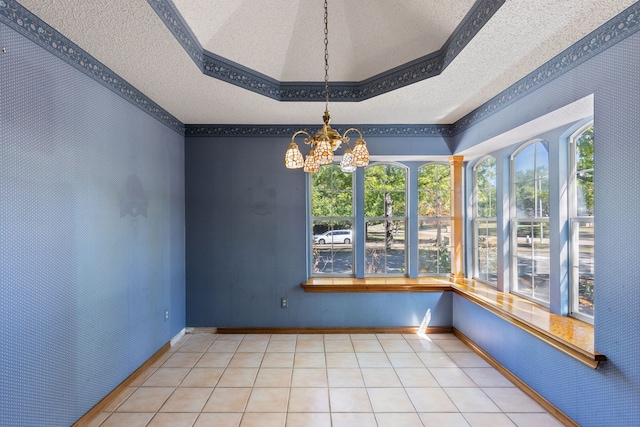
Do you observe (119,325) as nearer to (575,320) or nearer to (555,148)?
(575,320)

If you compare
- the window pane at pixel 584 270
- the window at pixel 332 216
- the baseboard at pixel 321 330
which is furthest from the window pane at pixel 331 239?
the window pane at pixel 584 270

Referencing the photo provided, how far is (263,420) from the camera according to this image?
2.44m

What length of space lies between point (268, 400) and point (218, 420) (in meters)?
0.42

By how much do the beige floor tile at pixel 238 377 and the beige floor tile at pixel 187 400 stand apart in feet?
0.55

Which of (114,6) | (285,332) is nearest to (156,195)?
(114,6)

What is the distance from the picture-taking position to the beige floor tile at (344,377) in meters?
2.93

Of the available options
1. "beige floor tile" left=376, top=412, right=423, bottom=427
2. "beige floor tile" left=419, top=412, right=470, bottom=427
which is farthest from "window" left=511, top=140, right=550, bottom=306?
"beige floor tile" left=376, top=412, right=423, bottom=427

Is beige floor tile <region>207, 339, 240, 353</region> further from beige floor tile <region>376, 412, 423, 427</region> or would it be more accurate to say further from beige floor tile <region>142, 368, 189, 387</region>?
beige floor tile <region>376, 412, 423, 427</region>

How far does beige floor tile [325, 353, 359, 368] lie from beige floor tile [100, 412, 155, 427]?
1630mm

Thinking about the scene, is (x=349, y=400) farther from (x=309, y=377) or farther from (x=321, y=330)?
(x=321, y=330)

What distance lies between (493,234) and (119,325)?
4040 mm

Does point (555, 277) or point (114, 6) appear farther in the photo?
point (555, 277)

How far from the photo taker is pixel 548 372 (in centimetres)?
253

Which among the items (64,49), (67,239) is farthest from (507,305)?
(64,49)
